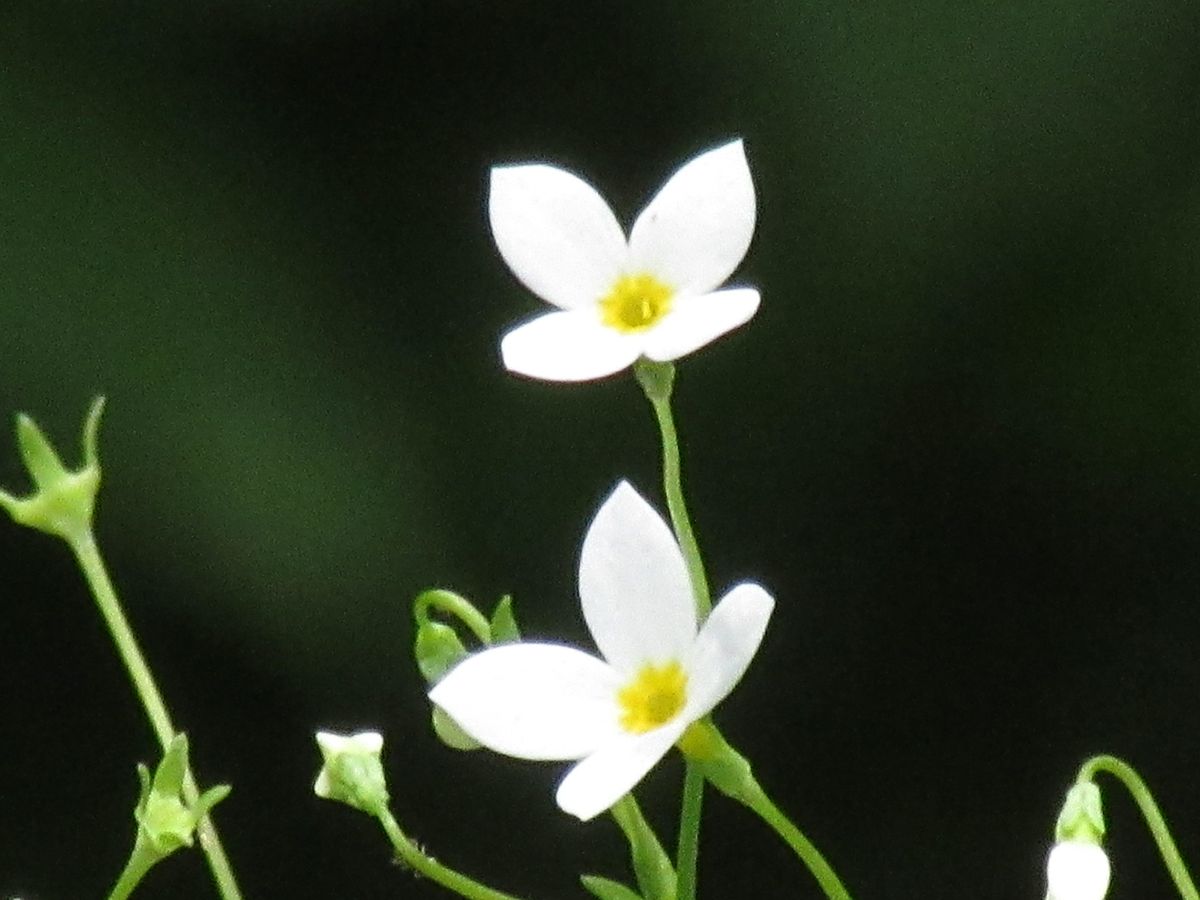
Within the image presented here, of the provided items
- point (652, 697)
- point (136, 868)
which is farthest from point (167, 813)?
point (652, 697)

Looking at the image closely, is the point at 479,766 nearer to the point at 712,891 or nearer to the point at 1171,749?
the point at 712,891

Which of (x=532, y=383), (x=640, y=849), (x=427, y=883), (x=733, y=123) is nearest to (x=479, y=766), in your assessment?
(x=427, y=883)

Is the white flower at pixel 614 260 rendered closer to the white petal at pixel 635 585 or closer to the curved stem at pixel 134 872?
the white petal at pixel 635 585

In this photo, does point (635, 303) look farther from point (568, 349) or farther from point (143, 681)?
point (143, 681)

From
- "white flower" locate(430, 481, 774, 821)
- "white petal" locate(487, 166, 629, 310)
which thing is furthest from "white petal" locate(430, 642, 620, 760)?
"white petal" locate(487, 166, 629, 310)

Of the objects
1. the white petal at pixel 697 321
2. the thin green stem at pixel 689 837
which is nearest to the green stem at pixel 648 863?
the thin green stem at pixel 689 837
